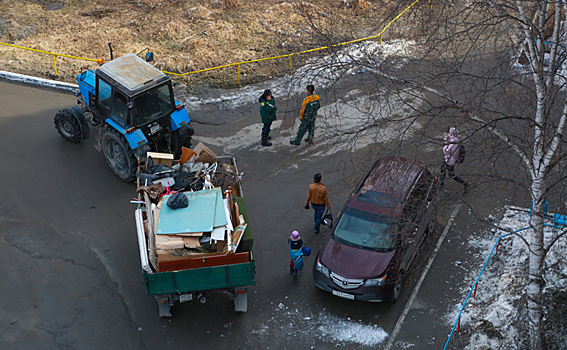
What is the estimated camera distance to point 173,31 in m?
19.4

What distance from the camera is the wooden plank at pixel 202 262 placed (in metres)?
8.18

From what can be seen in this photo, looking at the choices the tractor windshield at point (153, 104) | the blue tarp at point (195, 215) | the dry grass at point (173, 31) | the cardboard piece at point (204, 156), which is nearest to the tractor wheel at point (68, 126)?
the tractor windshield at point (153, 104)

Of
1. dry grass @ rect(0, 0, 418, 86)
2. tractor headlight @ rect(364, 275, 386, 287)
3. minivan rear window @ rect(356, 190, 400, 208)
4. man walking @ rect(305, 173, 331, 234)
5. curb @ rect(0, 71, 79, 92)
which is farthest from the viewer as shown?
dry grass @ rect(0, 0, 418, 86)

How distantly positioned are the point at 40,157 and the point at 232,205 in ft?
21.7

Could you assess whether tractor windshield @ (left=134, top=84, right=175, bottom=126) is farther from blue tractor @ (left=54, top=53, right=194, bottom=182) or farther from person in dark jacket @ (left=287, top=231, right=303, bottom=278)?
person in dark jacket @ (left=287, top=231, right=303, bottom=278)

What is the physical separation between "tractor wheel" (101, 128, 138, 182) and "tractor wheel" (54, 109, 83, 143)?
1387mm

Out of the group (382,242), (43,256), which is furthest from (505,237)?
(43,256)

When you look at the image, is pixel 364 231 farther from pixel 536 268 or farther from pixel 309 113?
pixel 309 113

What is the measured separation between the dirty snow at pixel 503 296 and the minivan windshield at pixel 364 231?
1.80m

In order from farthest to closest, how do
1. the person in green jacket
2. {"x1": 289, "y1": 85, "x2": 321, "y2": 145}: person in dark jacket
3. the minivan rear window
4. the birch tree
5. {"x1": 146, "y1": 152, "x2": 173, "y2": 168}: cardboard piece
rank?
the person in green jacket
{"x1": 289, "y1": 85, "x2": 321, "y2": 145}: person in dark jacket
{"x1": 146, "y1": 152, "x2": 173, "y2": 168}: cardboard piece
the minivan rear window
the birch tree

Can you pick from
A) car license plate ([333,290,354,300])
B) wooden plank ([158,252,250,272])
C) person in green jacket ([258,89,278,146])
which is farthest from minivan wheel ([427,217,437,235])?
person in green jacket ([258,89,278,146])

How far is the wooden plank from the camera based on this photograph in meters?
8.18

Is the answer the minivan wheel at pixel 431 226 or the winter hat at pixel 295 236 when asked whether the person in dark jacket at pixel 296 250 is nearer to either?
the winter hat at pixel 295 236

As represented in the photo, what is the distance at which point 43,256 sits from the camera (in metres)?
10.3
